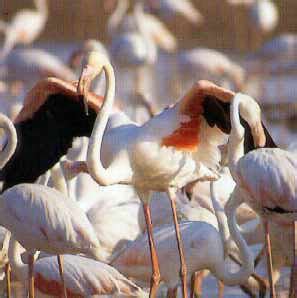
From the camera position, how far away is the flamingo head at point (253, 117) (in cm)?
575

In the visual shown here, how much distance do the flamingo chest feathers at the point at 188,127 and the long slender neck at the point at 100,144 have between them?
1.05ft

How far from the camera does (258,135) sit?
581 centimetres

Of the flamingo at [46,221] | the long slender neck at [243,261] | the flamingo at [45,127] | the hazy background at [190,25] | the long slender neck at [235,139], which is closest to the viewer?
the flamingo at [46,221]

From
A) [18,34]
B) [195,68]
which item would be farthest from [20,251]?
[18,34]

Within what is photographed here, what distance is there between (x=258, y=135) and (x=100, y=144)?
0.68 metres

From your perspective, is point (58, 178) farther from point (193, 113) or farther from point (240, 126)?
point (240, 126)

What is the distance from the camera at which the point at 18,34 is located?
1397cm

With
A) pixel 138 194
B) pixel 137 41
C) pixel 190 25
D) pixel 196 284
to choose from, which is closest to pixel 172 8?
pixel 137 41

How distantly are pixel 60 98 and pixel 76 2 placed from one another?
13.0 m

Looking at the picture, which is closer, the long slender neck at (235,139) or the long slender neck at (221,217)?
the long slender neck at (235,139)

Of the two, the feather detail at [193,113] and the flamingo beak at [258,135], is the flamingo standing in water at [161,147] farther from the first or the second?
the flamingo beak at [258,135]

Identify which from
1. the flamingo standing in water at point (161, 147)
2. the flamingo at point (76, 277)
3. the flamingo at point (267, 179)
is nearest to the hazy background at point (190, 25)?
the flamingo standing in water at point (161, 147)

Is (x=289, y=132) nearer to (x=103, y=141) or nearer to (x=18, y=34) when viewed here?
(x=18, y=34)

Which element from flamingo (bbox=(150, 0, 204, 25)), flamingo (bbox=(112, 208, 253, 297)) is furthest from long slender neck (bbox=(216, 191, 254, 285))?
flamingo (bbox=(150, 0, 204, 25))
